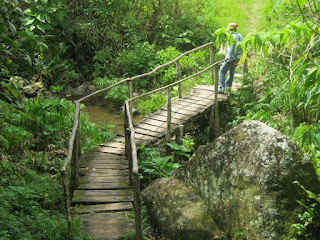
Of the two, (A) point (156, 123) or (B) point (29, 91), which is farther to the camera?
(B) point (29, 91)

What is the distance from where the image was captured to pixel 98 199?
5785 millimetres

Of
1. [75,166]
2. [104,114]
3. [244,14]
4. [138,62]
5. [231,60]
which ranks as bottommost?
[104,114]

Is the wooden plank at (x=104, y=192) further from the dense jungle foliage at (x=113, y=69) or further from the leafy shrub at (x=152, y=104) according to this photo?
the leafy shrub at (x=152, y=104)

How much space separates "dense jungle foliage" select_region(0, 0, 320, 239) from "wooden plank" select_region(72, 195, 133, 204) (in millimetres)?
322

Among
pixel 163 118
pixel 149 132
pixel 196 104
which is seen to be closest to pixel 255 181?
pixel 149 132

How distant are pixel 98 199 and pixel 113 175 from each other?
824 millimetres

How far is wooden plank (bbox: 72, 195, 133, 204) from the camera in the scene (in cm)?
570

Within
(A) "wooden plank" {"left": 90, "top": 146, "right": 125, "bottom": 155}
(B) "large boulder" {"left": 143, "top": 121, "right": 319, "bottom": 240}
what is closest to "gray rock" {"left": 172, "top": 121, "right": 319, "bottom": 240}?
(B) "large boulder" {"left": 143, "top": 121, "right": 319, "bottom": 240}

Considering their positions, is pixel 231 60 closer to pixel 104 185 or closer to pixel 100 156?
pixel 100 156

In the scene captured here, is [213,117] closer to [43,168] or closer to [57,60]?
[43,168]

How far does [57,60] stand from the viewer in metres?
13.6

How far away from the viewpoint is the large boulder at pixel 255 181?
483cm

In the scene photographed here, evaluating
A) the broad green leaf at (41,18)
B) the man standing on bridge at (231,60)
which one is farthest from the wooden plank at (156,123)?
the broad green leaf at (41,18)

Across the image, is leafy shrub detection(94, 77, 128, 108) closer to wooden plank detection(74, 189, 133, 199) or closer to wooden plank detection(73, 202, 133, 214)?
wooden plank detection(74, 189, 133, 199)
